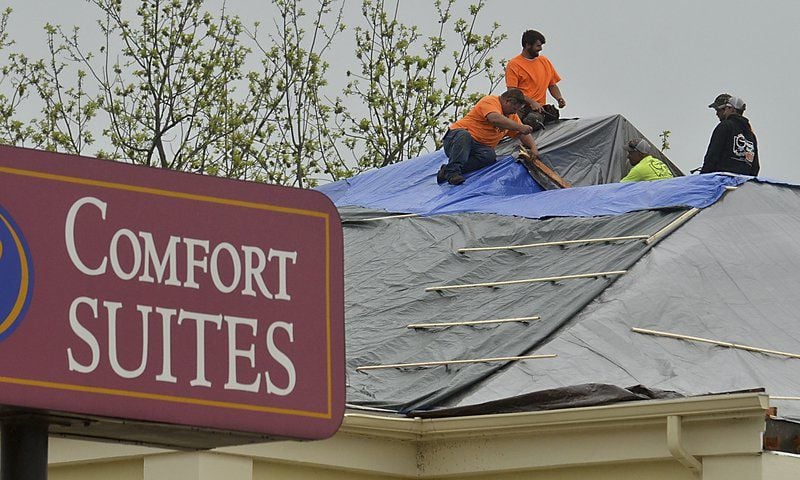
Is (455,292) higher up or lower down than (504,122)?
lower down

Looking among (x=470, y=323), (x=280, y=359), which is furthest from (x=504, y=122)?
(x=280, y=359)

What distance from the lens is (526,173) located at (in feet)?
53.8

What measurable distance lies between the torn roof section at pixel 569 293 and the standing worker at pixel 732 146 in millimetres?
1351

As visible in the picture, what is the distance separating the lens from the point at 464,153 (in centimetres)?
1648

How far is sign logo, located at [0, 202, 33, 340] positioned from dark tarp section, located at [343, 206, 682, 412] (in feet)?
24.9

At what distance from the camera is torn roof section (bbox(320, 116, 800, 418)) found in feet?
38.2

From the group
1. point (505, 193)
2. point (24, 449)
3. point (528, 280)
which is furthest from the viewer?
point (505, 193)

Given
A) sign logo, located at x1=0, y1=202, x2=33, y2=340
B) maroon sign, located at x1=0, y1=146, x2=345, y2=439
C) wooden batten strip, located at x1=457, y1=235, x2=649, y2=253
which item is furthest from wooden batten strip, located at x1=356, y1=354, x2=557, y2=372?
sign logo, located at x1=0, y1=202, x2=33, y2=340

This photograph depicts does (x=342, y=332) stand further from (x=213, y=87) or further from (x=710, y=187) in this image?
(x=213, y=87)

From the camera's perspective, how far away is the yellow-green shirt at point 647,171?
53.5ft

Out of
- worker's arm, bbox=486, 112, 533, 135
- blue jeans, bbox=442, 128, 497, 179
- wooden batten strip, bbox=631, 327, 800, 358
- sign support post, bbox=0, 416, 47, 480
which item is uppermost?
worker's arm, bbox=486, 112, 533, 135

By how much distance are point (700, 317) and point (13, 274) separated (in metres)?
9.15

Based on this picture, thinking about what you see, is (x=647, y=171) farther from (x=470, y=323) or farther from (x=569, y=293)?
(x=470, y=323)

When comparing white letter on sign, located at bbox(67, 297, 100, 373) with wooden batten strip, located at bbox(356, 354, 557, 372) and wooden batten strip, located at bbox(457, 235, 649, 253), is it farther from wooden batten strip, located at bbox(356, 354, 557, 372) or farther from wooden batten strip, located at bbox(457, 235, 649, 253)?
wooden batten strip, located at bbox(457, 235, 649, 253)
